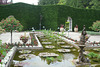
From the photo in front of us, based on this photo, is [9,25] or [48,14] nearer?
[9,25]

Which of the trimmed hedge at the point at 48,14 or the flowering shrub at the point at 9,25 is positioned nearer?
the flowering shrub at the point at 9,25

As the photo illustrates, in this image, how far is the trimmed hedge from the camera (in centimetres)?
1952

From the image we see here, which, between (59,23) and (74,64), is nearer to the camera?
(74,64)

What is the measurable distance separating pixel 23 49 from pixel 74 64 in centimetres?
313

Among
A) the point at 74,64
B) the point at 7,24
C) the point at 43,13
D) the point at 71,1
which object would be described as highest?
the point at 71,1

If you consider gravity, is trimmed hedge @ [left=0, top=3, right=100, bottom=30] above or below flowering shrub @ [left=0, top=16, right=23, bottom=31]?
above

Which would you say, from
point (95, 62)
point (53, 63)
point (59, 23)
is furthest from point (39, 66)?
point (59, 23)

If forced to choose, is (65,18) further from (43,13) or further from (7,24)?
(7,24)

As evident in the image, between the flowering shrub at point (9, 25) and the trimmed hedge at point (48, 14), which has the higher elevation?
the trimmed hedge at point (48, 14)

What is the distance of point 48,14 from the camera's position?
20.2 meters

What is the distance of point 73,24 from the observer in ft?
66.3

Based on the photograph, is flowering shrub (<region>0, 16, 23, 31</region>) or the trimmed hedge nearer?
flowering shrub (<region>0, 16, 23, 31</region>)

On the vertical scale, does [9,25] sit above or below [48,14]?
below

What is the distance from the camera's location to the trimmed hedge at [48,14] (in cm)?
1952
